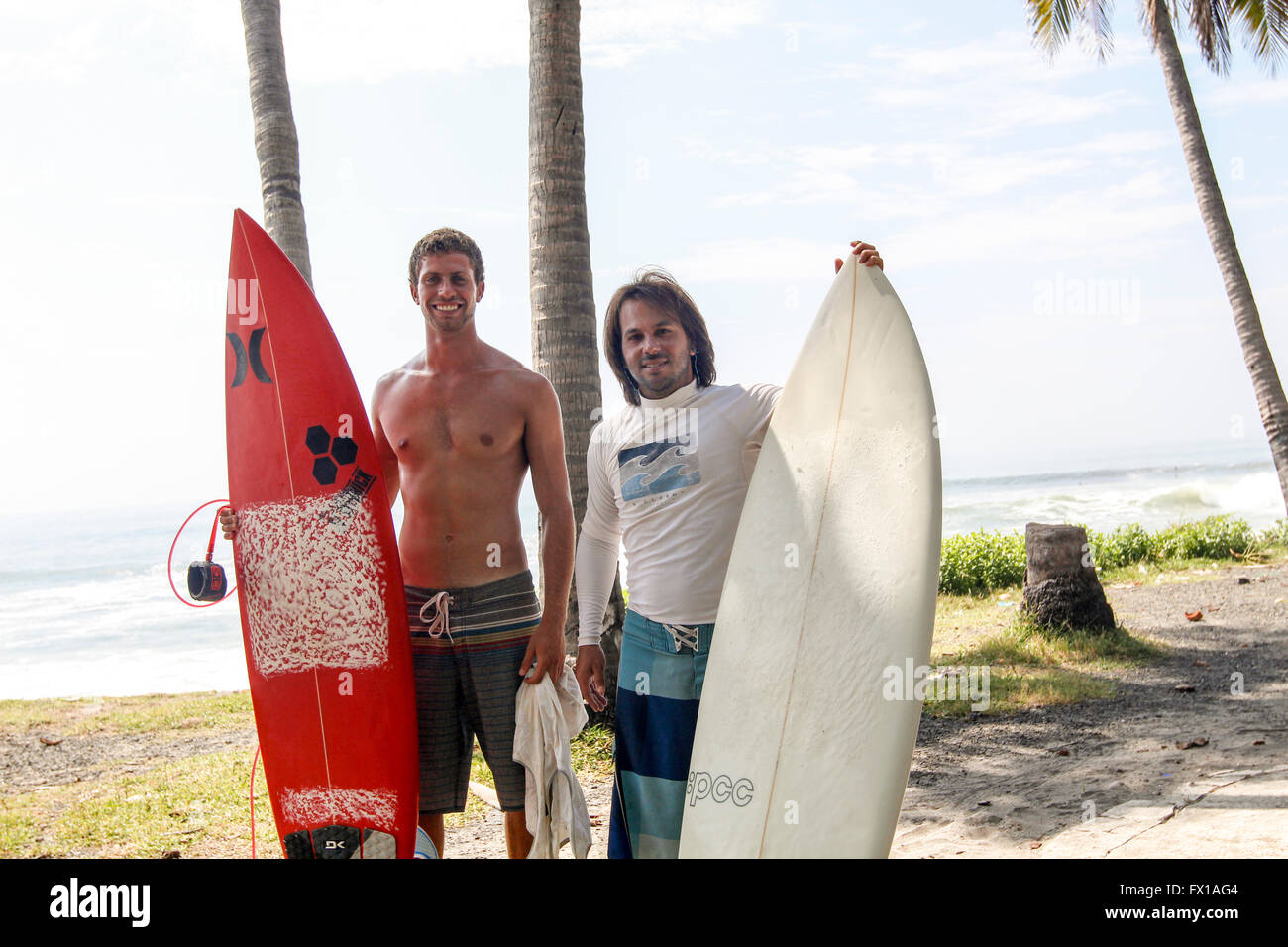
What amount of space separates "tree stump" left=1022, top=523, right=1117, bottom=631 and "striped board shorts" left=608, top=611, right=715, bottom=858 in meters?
4.56

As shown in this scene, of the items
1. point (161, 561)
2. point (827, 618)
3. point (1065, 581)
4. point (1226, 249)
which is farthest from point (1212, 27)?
point (161, 561)

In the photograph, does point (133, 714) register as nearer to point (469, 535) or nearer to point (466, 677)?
point (466, 677)

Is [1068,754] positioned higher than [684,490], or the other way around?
[684,490]

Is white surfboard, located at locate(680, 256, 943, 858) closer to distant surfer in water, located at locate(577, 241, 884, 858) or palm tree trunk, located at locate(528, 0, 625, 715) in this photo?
distant surfer in water, located at locate(577, 241, 884, 858)

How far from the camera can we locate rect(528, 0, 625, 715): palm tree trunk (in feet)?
15.2

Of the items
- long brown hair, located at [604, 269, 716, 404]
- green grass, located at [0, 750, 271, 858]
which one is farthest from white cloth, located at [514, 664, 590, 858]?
green grass, located at [0, 750, 271, 858]

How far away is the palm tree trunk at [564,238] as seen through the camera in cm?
463

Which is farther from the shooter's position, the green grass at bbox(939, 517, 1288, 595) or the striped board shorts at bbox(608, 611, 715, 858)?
the green grass at bbox(939, 517, 1288, 595)

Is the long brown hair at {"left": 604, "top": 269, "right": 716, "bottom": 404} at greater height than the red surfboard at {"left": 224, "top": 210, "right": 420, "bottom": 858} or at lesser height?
greater

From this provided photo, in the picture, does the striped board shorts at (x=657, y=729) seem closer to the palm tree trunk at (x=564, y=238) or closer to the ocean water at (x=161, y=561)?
the palm tree trunk at (x=564, y=238)

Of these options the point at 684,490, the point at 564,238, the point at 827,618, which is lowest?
the point at 827,618

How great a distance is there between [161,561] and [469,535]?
27646 mm

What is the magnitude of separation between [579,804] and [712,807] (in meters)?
0.38

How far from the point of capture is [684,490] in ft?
7.71
